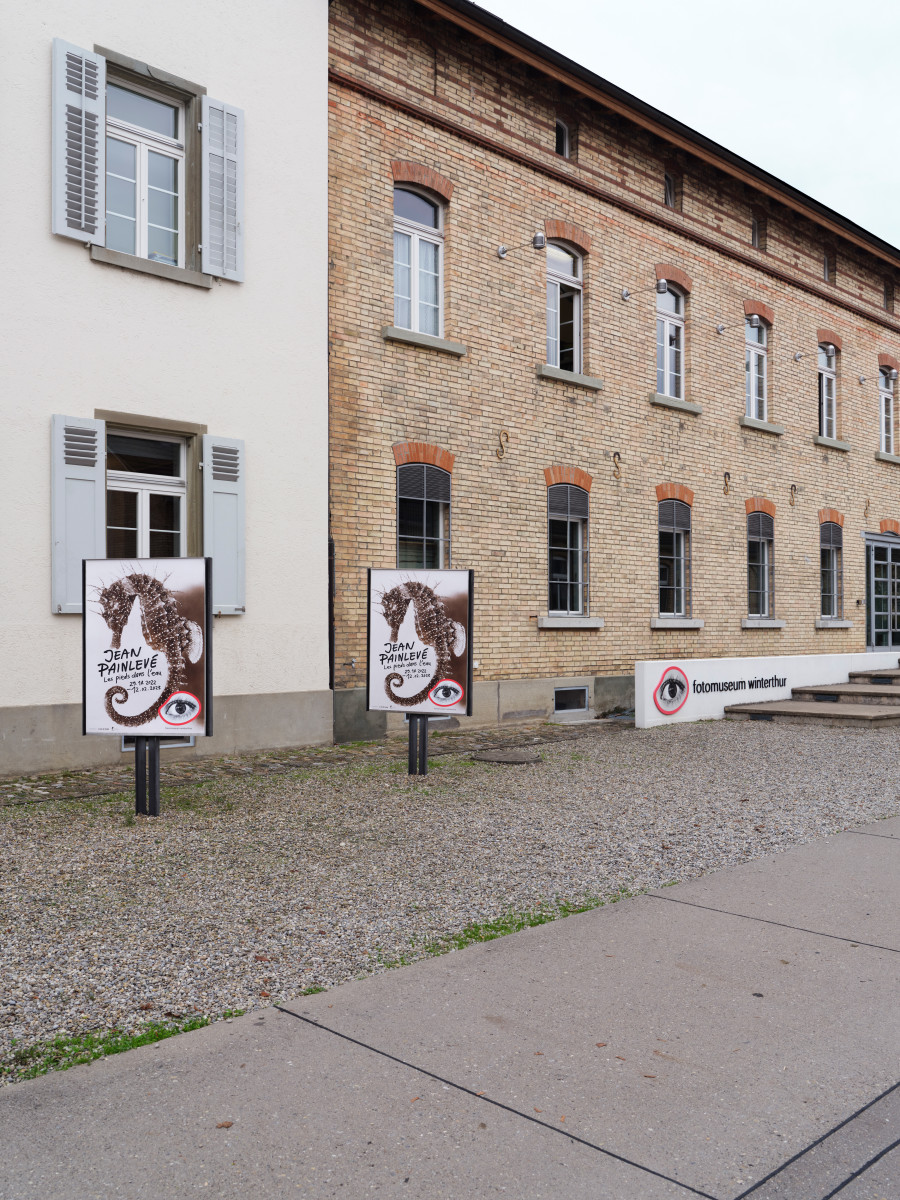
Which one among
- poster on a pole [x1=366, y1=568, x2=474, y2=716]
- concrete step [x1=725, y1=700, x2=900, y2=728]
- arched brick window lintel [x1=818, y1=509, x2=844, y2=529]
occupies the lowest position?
concrete step [x1=725, y1=700, x2=900, y2=728]

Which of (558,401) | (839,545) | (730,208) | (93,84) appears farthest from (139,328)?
(839,545)

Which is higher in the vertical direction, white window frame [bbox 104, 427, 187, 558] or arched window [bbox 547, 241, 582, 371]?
arched window [bbox 547, 241, 582, 371]

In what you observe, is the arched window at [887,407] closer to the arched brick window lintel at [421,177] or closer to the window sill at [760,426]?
the window sill at [760,426]

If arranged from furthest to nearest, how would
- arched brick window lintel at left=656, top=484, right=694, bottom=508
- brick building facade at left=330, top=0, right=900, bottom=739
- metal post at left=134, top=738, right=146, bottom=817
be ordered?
arched brick window lintel at left=656, top=484, right=694, bottom=508, brick building facade at left=330, top=0, right=900, bottom=739, metal post at left=134, top=738, right=146, bottom=817

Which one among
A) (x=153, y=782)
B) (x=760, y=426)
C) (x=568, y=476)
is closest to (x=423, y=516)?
(x=568, y=476)

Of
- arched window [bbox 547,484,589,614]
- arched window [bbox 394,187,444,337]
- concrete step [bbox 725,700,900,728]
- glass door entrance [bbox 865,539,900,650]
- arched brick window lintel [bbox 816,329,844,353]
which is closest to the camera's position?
arched window [bbox 394,187,444,337]

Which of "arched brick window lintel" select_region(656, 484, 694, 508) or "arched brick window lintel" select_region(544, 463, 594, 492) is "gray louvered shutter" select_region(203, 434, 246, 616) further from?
"arched brick window lintel" select_region(656, 484, 694, 508)

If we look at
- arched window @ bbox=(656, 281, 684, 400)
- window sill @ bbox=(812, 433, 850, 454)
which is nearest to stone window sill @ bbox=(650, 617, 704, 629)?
arched window @ bbox=(656, 281, 684, 400)

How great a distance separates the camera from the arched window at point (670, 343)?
17.0 metres

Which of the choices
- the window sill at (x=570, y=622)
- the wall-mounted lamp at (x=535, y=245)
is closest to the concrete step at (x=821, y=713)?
the window sill at (x=570, y=622)

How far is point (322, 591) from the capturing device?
11781 mm

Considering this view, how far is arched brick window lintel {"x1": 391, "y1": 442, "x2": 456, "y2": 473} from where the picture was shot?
42.3 ft

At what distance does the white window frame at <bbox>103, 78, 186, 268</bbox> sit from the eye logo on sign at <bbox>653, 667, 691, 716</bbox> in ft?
26.8

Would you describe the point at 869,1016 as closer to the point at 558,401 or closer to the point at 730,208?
the point at 558,401
